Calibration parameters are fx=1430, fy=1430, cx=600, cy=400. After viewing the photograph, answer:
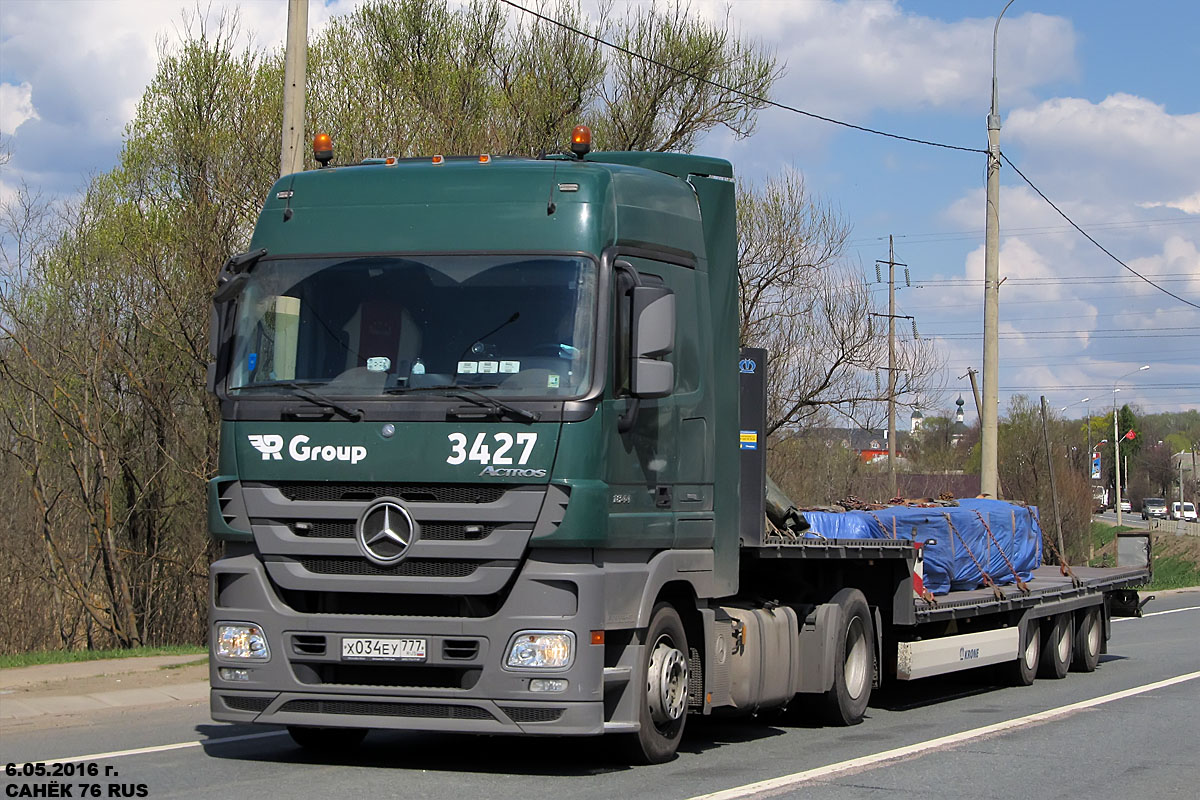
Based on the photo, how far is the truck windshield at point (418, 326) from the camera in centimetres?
802

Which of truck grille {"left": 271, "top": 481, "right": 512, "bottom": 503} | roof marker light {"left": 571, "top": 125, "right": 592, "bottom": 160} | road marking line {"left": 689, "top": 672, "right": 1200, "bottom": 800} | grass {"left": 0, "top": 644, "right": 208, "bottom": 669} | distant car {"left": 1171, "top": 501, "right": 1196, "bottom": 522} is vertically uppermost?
roof marker light {"left": 571, "top": 125, "right": 592, "bottom": 160}

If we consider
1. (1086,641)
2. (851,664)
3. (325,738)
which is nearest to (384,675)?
(325,738)

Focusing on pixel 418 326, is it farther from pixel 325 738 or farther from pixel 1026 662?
pixel 1026 662

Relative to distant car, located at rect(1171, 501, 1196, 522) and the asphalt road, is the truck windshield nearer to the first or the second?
the asphalt road

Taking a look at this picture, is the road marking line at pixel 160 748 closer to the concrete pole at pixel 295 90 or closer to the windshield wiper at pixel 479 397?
the windshield wiper at pixel 479 397

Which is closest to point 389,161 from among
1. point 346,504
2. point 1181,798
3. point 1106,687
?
point 346,504

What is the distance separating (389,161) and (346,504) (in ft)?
7.81

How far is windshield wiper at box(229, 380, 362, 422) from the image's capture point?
8.05 metres

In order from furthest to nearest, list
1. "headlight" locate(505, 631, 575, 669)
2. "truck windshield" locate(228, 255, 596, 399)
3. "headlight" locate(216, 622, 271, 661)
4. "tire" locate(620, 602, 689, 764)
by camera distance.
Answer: "tire" locate(620, 602, 689, 764) < "headlight" locate(216, 622, 271, 661) < "truck windshield" locate(228, 255, 596, 399) < "headlight" locate(505, 631, 575, 669)

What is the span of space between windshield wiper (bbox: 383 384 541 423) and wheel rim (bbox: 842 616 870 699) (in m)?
4.37

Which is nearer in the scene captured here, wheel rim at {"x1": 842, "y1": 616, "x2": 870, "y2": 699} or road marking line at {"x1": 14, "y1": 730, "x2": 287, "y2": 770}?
road marking line at {"x1": 14, "y1": 730, "x2": 287, "y2": 770}

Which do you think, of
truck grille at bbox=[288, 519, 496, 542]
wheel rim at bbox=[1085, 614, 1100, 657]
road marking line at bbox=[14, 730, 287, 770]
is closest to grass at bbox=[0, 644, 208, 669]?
road marking line at bbox=[14, 730, 287, 770]

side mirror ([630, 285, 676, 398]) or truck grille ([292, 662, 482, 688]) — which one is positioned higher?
side mirror ([630, 285, 676, 398])

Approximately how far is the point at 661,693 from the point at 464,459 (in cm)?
190
